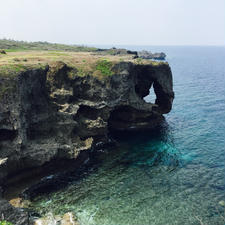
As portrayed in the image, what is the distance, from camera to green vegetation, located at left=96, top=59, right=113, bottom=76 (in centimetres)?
4478

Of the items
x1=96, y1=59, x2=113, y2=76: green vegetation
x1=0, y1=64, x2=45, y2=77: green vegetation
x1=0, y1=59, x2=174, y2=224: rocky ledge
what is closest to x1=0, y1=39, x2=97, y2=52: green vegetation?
x1=96, y1=59, x2=113, y2=76: green vegetation

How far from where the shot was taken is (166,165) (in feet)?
123

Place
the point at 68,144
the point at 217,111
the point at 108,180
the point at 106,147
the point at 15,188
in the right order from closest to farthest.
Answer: the point at 15,188 < the point at 108,180 < the point at 68,144 < the point at 106,147 < the point at 217,111

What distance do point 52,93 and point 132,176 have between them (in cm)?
1827

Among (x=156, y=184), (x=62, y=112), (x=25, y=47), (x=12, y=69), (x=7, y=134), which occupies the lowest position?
(x=156, y=184)

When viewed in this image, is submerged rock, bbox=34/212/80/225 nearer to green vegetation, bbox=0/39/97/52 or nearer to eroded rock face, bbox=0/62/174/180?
eroded rock face, bbox=0/62/174/180

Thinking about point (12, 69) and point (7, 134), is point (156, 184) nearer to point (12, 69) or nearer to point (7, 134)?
point (7, 134)

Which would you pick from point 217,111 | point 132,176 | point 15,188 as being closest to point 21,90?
point 15,188

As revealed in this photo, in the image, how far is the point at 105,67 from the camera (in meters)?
45.7

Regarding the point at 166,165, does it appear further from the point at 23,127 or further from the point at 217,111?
the point at 217,111

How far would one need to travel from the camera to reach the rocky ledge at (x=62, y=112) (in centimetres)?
3023

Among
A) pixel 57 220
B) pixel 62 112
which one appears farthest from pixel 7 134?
pixel 57 220

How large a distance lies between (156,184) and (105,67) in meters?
23.8

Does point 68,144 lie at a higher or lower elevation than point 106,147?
higher
